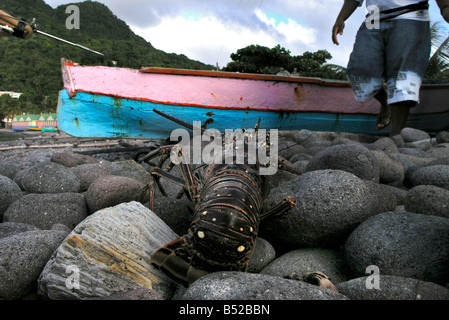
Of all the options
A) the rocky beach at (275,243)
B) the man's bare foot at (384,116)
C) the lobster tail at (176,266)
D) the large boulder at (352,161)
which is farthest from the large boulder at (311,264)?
the man's bare foot at (384,116)

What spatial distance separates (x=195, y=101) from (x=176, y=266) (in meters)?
6.07

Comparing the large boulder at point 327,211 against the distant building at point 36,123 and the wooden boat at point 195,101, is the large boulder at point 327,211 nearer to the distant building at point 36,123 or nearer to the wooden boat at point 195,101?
the wooden boat at point 195,101

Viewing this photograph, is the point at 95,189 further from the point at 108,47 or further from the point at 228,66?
the point at 108,47

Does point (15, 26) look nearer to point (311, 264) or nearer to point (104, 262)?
point (104, 262)

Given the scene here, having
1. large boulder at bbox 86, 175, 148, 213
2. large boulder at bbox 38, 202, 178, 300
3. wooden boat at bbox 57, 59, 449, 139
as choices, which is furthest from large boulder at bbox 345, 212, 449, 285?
wooden boat at bbox 57, 59, 449, 139

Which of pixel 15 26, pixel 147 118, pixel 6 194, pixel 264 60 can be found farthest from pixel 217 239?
pixel 264 60

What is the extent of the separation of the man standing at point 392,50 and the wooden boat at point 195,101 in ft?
9.76

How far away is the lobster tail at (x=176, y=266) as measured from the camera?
72.4 inches

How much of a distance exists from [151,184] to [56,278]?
126 cm

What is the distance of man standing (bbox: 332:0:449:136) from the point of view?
433 cm

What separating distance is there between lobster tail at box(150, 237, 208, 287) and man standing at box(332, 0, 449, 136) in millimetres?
4224

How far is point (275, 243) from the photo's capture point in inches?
97.9
